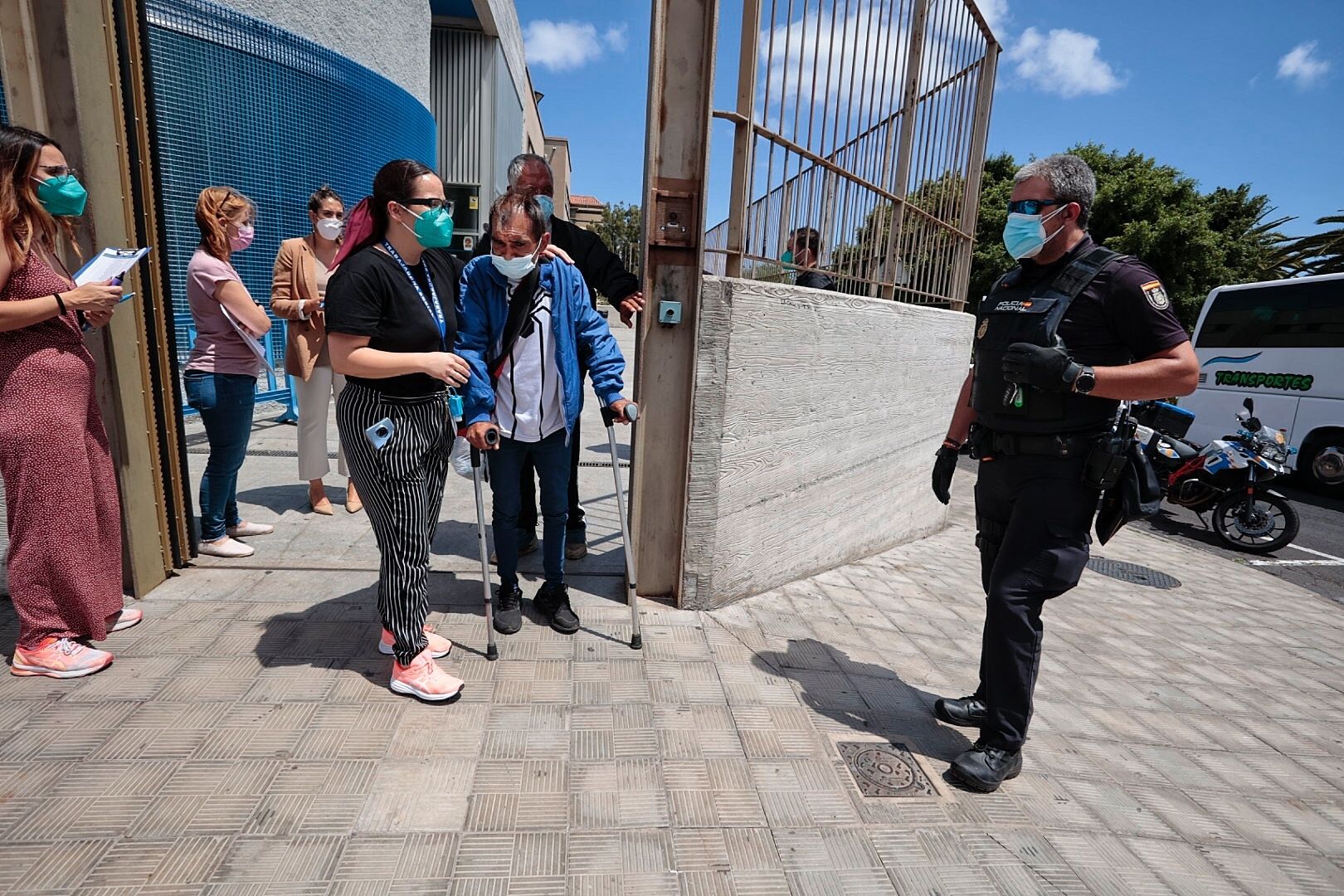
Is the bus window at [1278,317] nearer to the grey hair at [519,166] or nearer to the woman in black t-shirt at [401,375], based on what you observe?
the grey hair at [519,166]

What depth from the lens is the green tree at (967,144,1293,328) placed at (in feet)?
71.5

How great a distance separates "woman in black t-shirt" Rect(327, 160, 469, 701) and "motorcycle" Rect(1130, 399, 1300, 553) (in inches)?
280

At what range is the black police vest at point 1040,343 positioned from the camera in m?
2.40

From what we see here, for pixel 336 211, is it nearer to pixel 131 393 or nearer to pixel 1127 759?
pixel 131 393

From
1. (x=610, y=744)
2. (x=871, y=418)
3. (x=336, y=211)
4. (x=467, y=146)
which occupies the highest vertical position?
(x=467, y=146)

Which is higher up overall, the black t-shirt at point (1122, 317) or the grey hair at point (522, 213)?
the grey hair at point (522, 213)

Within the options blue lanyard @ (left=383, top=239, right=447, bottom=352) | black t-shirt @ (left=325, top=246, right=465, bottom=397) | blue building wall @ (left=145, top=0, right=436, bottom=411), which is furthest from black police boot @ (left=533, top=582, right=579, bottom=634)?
blue building wall @ (left=145, top=0, right=436, bottom=411)

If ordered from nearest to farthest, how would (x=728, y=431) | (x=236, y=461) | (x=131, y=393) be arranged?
1. (x=131, y=393)
2. (x=728, y=431)
3. (x=236, y=461)

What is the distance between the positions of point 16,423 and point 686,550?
8.98 ft

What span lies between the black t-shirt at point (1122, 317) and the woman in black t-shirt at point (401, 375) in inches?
84.5

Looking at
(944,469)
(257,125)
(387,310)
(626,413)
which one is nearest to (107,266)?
(387,310)

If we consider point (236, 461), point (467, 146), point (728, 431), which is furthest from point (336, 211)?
point (467, 146)

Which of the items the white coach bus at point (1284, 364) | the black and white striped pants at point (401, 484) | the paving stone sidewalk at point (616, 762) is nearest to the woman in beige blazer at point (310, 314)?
the paving stone sidewalk at point (616, 762)

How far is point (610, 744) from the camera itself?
8.37 ft
